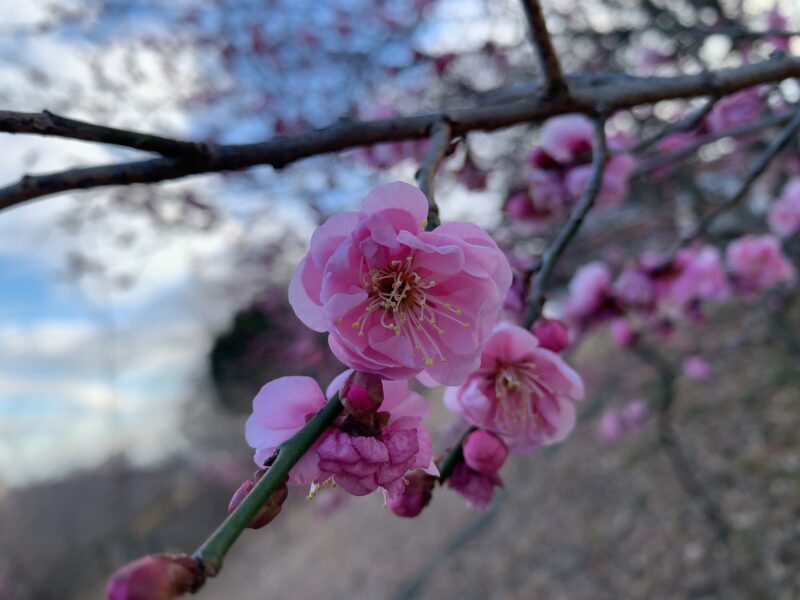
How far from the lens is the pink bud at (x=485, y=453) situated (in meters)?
0.76

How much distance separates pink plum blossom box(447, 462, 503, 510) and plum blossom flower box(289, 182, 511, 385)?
230 millimetres

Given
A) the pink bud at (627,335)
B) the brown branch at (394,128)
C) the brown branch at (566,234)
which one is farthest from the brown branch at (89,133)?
the pink bud at (627,335)

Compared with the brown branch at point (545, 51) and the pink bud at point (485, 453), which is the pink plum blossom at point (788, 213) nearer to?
the brown branch at point (545, 51)

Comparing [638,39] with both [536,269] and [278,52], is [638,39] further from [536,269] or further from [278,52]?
[536,269]

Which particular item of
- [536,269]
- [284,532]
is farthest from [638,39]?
[284,532]

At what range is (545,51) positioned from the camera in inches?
39.3

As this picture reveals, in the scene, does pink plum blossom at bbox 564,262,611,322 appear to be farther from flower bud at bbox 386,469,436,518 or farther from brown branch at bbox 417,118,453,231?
flower bud at bbox 386,469,436,518

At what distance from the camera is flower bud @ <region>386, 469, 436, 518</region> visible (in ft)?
2.34

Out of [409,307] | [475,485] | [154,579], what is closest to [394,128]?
[409,307]

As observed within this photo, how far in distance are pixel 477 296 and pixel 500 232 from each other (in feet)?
9.63

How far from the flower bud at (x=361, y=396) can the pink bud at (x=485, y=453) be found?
25cm

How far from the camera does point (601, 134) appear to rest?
107 centimetres

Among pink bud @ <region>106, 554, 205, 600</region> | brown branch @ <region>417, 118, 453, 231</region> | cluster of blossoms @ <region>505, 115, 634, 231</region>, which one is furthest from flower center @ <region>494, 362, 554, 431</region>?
cluster of blossoms @ <region>505, 115, 634, 231</region>

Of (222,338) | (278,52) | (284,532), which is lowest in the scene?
(284,532)
